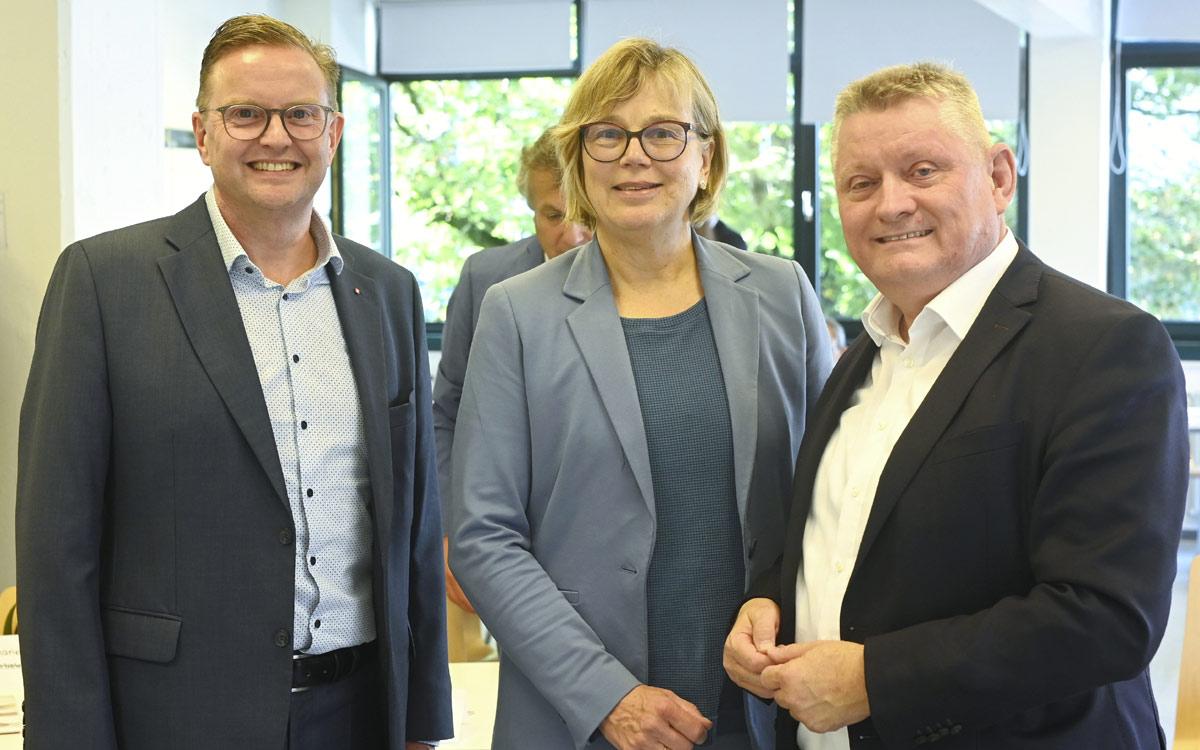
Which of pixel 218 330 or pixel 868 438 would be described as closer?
pixel 868 438

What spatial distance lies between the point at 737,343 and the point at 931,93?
52 centimetres

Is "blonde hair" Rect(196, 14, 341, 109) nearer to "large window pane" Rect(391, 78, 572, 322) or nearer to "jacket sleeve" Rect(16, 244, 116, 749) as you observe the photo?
"jacket sleeve" Rect(16, 244, 116, 749)

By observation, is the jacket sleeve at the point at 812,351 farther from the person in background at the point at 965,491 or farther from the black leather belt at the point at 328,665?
the black leather belt at the point at 328,665

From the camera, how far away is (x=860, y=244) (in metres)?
1.84

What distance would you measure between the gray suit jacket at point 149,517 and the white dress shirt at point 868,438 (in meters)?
0.78

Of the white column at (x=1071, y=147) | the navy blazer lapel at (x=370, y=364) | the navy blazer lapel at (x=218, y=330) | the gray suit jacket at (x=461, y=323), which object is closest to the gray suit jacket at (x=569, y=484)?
the navy blazer lapel at (x=370, y=364)

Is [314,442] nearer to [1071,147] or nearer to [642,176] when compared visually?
[642,176]

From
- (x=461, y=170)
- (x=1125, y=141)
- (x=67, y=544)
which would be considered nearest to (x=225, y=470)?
(x=67, y=544)

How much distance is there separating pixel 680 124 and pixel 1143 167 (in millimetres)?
8396

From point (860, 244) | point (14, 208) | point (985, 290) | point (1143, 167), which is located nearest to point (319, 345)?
point (860, 244)

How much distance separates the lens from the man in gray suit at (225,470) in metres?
1.85

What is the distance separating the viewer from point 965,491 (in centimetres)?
158

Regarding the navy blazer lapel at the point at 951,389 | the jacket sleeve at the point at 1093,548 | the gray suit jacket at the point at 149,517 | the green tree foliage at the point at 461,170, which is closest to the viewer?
the jacket sleeve at the point at 1093,548

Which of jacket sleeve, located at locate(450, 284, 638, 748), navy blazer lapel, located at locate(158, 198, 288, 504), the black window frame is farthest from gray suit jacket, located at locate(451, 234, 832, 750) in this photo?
the black window frame
